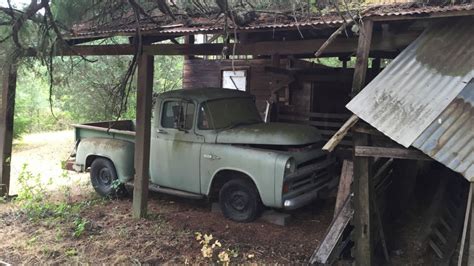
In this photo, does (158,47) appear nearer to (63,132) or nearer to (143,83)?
(143,83)

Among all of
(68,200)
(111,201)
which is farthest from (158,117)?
(68,200)

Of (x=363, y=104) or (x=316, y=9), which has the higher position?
(x=316, y=9)

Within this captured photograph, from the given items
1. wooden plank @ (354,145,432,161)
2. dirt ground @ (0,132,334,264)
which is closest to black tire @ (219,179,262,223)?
dirt ground @ (0,132,334,264)

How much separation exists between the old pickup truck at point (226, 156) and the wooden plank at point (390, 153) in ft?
6.68

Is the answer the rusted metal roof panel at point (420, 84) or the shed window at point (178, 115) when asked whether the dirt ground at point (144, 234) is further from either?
the rusted metal roof panel at point (420, 84)

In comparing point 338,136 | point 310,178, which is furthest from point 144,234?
point 338,136

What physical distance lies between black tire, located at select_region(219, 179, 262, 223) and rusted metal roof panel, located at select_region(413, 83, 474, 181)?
333cm

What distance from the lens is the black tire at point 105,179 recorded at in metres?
8.17

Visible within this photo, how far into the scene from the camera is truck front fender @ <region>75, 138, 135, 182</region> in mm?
7953

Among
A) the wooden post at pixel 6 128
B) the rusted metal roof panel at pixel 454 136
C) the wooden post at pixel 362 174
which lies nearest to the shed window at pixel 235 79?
the wooden post at pixel 6 128

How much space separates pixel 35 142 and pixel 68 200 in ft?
34.4

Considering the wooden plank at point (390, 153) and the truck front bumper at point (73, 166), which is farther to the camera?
the truck front bumper at point (73, 166)

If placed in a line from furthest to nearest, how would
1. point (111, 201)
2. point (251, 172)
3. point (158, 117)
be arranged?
point (111, 201), point (158, 117), point (251, 172)

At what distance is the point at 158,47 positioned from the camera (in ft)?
21.8
